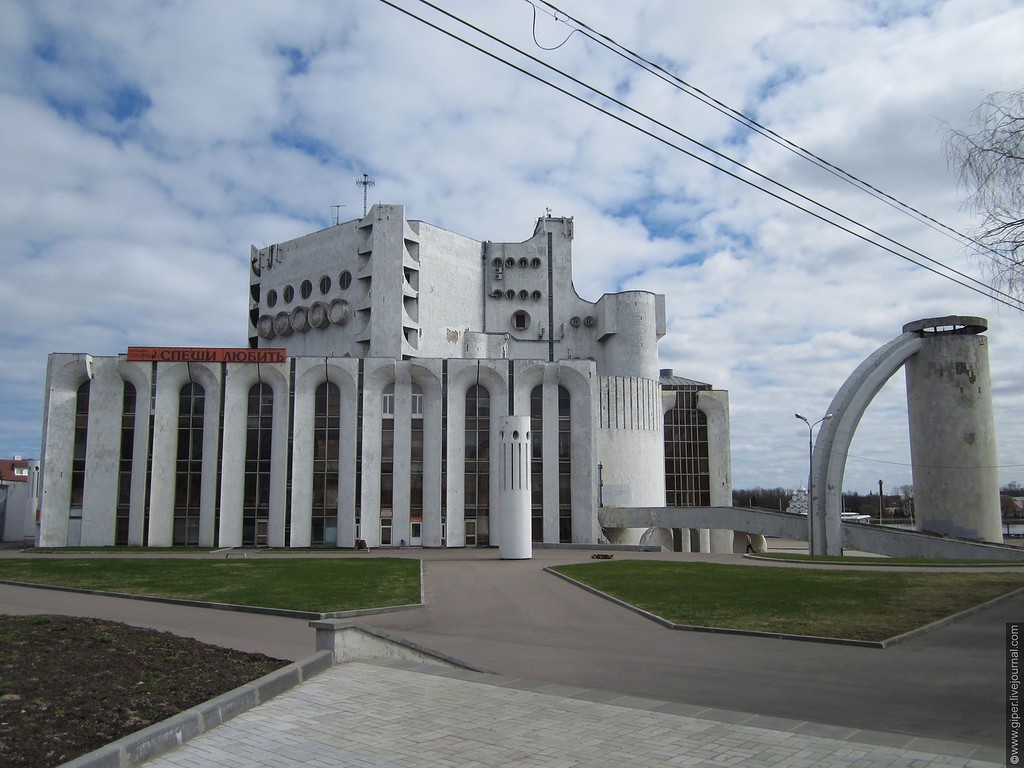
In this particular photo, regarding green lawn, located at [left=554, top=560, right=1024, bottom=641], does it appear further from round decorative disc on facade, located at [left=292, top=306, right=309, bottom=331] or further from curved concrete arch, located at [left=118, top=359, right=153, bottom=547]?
round decorative disc on facade, located at [left=292, top=306, right=309, bottom=331]

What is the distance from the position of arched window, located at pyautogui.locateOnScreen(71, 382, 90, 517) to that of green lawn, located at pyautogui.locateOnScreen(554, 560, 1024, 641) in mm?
36629

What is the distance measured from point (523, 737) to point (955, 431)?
43.2m

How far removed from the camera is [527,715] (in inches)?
367

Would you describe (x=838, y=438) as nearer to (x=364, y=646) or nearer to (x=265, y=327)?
(x=364, y=646)

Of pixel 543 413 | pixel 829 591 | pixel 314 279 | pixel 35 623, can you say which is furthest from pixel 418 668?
pixel 314 279

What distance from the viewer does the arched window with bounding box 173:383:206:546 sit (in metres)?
50.6

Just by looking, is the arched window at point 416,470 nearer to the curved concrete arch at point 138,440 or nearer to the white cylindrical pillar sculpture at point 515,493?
the white cylindrical pillar sculpture at point 515,493

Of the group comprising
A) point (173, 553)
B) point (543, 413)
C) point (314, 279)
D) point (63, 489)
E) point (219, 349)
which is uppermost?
point (314, 279)

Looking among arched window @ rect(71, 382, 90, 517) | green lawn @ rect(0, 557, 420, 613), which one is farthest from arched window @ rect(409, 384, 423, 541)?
arched window @ rect(71, 382, 90, 517)

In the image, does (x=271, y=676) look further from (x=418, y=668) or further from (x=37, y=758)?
(x=37, y=758)

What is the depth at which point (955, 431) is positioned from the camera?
43.8 meters

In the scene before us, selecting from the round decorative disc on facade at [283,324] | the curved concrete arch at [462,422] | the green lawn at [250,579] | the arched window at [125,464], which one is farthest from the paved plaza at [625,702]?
the round decorative disc on facade at [283,324]

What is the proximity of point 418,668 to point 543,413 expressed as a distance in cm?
4167

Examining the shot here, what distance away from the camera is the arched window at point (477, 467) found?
171ft
